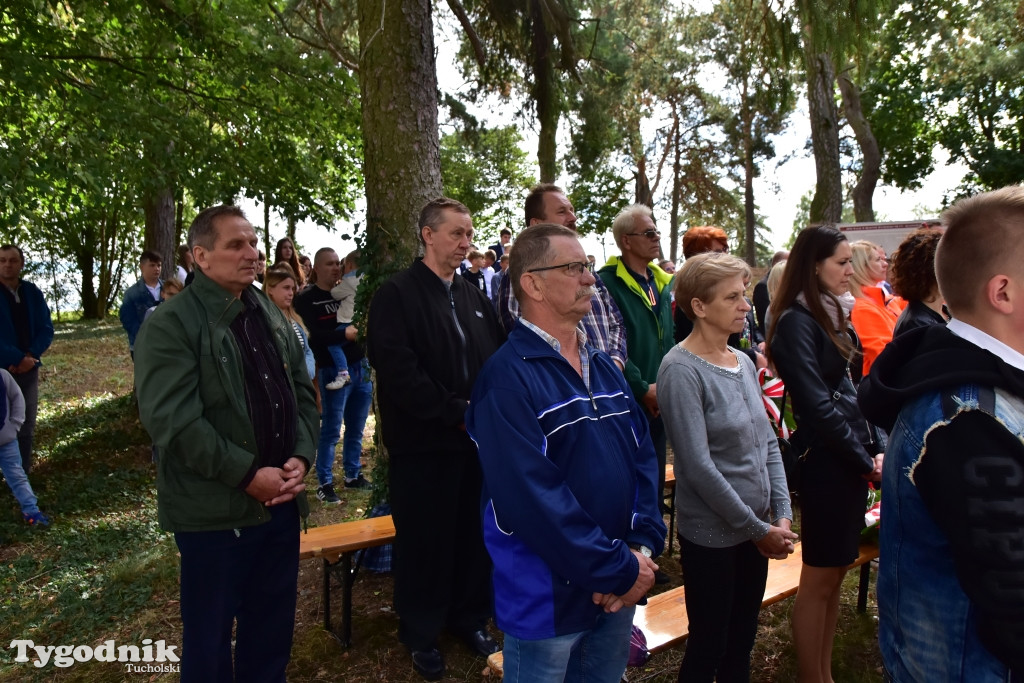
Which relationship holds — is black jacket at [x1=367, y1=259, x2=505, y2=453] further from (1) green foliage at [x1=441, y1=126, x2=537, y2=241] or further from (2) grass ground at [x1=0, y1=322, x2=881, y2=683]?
(1) green foliage at [x1=441, y1=126, x2=537, y2=241]

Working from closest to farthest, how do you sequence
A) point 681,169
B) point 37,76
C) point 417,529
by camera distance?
point 417,529, point 37,76, point 681,169

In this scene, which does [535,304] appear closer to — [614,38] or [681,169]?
[614,38]

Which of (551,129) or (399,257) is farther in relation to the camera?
(551,129)

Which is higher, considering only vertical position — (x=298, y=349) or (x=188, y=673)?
(x=298, y=349)

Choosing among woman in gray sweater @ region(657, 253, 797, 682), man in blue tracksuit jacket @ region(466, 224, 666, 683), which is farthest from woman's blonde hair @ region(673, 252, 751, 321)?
man in blue tracksuit jacket @ region(466, 224, 666, 683)

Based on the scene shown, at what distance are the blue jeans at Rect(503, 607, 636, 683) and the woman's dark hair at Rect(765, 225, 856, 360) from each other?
1.51 meters

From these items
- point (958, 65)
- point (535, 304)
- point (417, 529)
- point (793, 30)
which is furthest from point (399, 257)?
point (958, 65)

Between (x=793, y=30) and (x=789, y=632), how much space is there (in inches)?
162

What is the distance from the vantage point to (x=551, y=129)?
Answer: 621 centimetres

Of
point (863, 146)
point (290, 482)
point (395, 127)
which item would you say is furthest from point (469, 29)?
point (863, 146)

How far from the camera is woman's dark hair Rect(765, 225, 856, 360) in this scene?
2965 mm

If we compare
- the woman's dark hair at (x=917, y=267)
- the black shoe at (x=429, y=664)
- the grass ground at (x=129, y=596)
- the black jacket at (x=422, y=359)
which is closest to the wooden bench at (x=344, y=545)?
the grass ground at (x=129, y=596)

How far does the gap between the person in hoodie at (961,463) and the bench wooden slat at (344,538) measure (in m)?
2.58

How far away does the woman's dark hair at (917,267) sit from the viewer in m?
3.01
